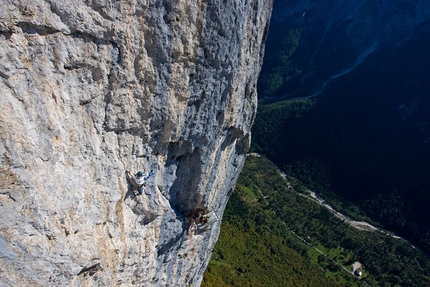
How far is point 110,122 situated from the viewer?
775cm

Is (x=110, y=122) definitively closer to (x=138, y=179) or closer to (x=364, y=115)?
(x=138, y=179)

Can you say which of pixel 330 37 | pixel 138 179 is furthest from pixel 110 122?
pixel 330 37

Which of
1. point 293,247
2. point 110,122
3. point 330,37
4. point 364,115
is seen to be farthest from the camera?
point 330,37

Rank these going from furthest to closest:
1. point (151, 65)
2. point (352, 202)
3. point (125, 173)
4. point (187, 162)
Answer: point (352, 202)
point (187, 162)
point (125, 173)
point (151, 65)

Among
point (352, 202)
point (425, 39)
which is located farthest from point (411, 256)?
point (425, 39)

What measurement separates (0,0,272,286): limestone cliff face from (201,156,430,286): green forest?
12958mm

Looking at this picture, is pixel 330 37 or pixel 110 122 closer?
pixel 110 122

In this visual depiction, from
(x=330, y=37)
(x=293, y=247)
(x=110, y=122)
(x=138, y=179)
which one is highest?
(x=330, y=37)

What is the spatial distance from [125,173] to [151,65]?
3002 millimetres

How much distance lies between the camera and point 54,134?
21.3 feet

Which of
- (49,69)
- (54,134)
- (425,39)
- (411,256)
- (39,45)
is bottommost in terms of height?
(411,256)

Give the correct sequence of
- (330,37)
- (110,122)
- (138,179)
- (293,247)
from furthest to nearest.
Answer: (330,37) < (293,247) < (138,179) < (110,122)

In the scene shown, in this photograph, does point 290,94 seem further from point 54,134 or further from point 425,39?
point 54,134

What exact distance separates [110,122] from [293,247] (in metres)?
41.8
